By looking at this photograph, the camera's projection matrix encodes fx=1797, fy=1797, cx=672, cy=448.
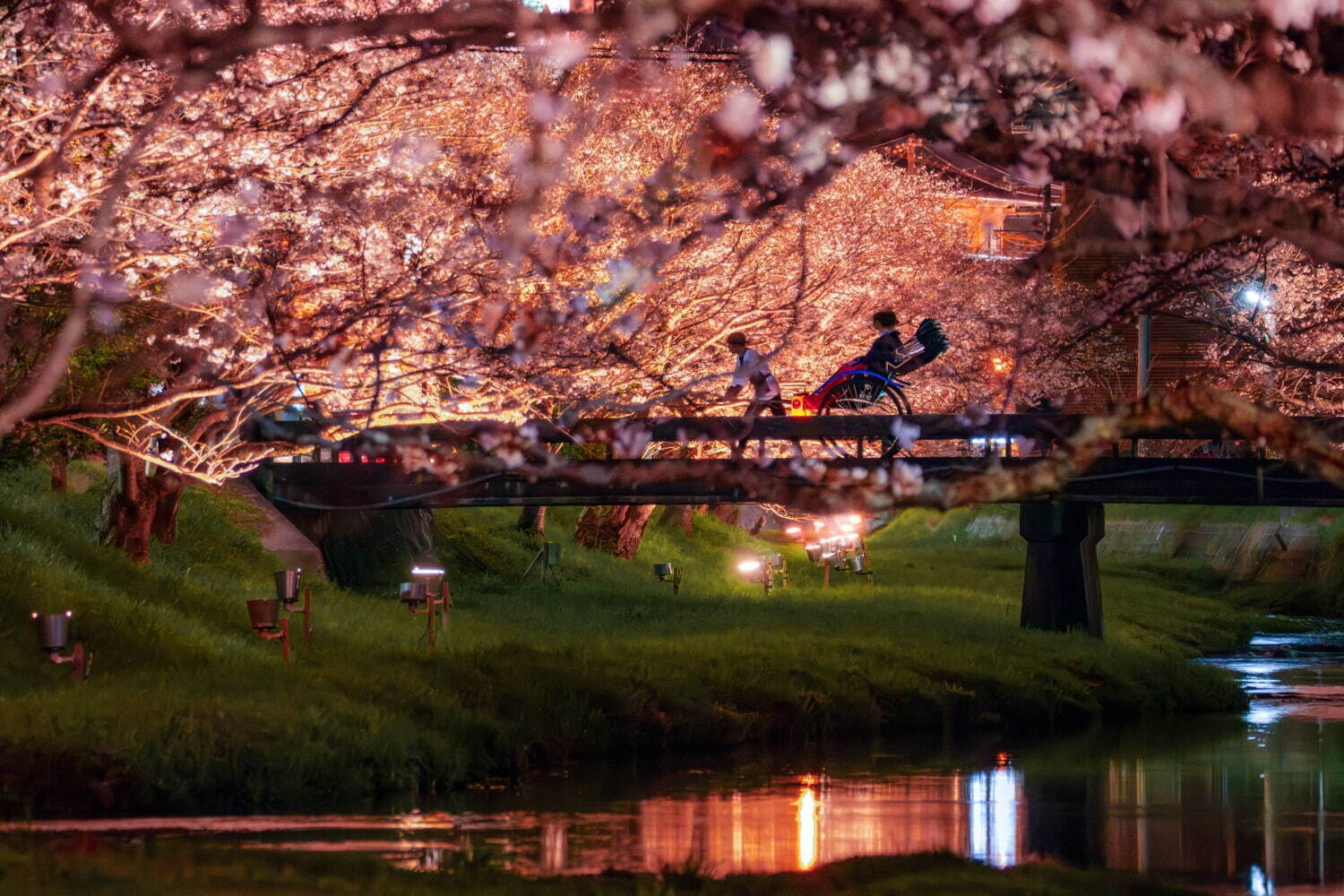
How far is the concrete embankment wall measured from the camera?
52750mm

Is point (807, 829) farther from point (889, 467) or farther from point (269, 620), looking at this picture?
point (889, 467)

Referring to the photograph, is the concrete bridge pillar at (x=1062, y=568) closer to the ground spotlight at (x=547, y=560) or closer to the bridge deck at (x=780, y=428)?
the bridge deck at (x=780, y=428)

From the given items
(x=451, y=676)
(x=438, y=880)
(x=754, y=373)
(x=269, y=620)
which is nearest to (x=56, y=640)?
(x=269, y=620)

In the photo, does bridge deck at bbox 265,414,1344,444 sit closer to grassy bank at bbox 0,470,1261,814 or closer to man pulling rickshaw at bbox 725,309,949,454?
man pulling rickshaw at bbox 725,309,949,454

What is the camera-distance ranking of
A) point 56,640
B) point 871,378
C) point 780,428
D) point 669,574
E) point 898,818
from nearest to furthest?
point 898,818 → point 56,640 → point 780,428 → point 871,378 → point 669,574

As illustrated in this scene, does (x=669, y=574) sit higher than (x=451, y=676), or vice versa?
(x=669, y=574)

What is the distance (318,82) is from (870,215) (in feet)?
53.6

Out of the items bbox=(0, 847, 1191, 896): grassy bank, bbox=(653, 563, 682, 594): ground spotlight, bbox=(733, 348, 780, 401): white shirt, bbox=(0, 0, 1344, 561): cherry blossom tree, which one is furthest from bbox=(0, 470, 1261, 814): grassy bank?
bbox=(733, 348, 780, 401): white shirt

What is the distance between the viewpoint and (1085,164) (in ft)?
32.1

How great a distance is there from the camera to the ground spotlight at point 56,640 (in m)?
17.4

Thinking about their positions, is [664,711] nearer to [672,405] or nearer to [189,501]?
[672,405]

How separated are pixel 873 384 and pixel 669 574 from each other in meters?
13.7

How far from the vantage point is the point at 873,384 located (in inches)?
1060

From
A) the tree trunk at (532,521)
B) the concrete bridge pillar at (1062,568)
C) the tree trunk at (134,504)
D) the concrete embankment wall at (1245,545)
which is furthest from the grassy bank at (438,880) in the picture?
the concrete embankment wall at (1245,545)
